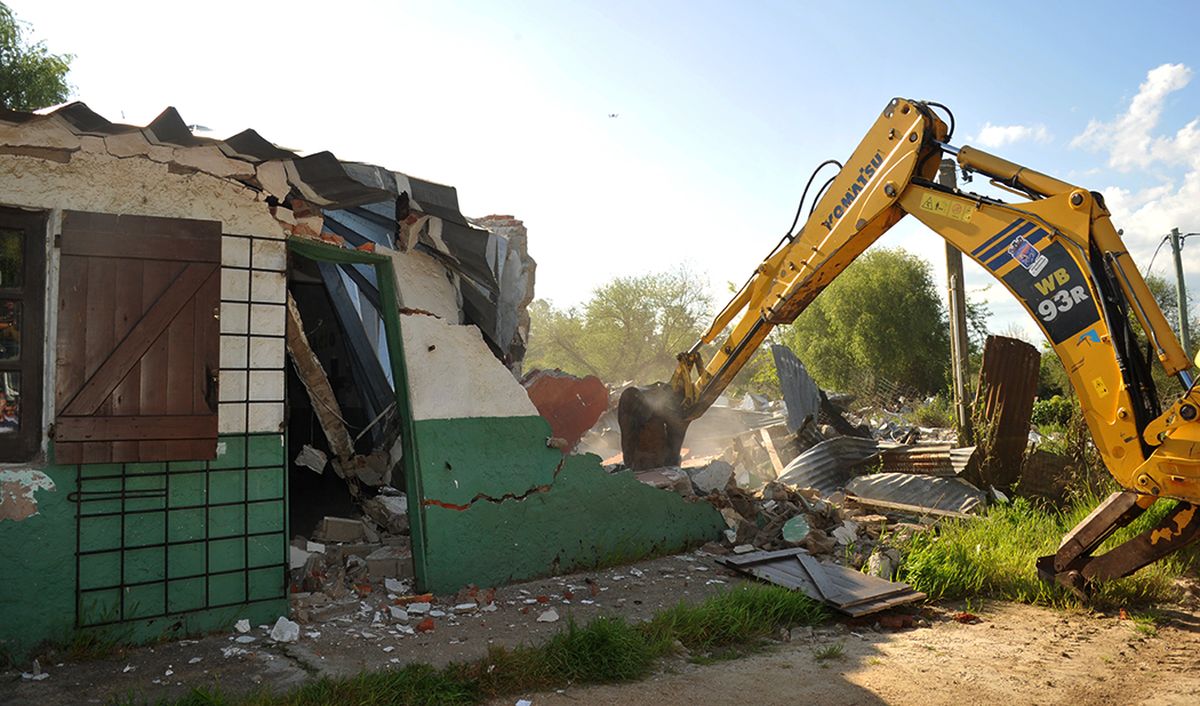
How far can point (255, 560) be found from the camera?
5.36 meters

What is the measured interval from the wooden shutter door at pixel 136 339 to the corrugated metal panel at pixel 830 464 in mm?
6751

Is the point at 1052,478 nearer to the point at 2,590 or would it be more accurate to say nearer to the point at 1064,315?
the point at 1064,315

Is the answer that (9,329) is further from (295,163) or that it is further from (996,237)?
(996,237)

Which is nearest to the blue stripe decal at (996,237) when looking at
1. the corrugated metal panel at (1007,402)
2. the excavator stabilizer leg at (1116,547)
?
the excavator stabilizer leg at (1116,547)

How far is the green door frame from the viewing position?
5961 millimetres

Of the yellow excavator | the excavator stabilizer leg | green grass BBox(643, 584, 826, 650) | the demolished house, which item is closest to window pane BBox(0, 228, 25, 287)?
the demolished house

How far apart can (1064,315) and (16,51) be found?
59.1 feet

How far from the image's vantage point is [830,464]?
389 inches

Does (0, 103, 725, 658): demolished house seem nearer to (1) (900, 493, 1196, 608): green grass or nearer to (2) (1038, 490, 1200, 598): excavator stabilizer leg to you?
(1) (900, 493, 1196, 608): green grass

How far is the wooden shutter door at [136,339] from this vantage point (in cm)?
478

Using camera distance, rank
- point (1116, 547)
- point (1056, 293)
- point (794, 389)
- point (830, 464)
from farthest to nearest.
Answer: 1. point (794, 389)
2. point (830, 464)
3. point (1116, 547)
4. point (1056, 293)

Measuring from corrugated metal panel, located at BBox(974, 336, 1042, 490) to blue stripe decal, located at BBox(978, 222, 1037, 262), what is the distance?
3148 millimetres

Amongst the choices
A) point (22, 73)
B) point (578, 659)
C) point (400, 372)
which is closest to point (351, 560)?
point (400, 372)

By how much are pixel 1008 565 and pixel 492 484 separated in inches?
159
